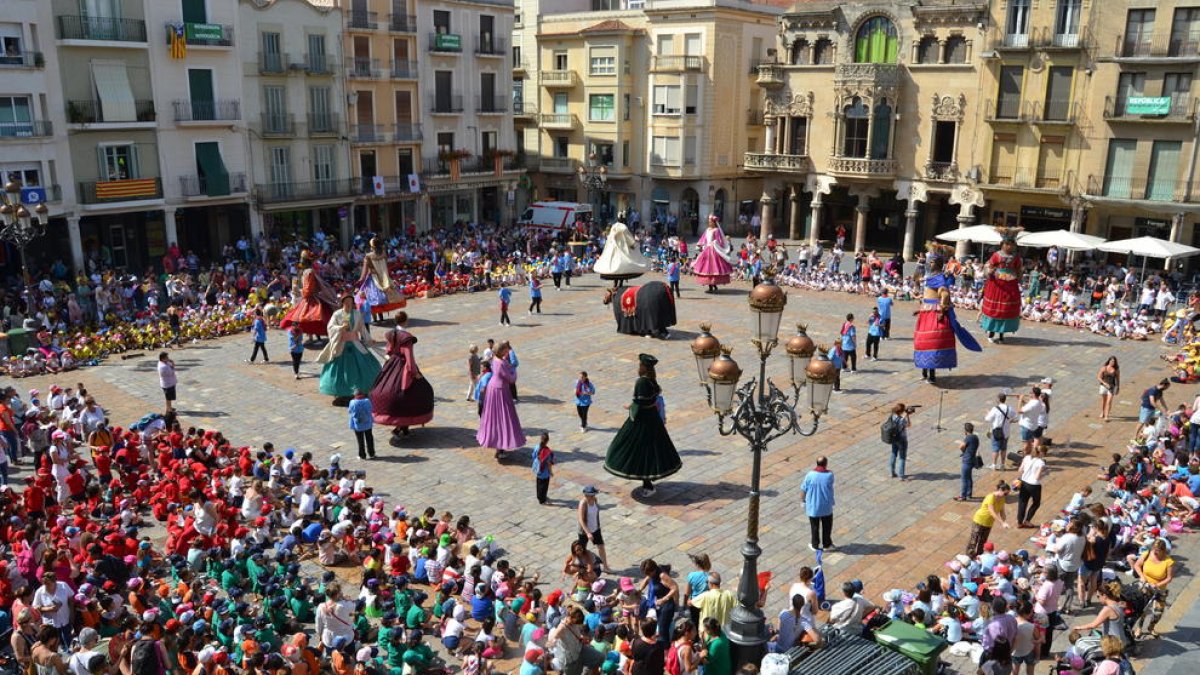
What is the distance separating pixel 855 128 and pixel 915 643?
37.1m

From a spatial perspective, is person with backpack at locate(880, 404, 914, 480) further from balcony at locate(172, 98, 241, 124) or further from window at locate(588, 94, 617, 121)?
window at locate(588, 94, 617, 121)

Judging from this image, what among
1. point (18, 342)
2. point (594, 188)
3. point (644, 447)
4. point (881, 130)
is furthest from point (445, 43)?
point (644, 447)

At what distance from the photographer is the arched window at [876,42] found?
43125mm

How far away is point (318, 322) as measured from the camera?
2569 cm

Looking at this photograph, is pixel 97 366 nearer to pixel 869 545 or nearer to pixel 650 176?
pixel 869 545

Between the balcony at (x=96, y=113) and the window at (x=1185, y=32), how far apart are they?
1464 inches

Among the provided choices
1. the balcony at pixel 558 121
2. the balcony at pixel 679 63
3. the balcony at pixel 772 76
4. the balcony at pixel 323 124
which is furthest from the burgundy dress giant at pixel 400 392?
the balcony at pixel 558 121

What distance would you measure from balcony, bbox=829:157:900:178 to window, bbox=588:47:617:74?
533 inches

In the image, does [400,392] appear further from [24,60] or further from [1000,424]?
[24,60]

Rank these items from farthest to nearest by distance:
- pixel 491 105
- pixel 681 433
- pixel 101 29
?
1. pixel 491 105
2. pixel 101 29
3. pixel 681 433

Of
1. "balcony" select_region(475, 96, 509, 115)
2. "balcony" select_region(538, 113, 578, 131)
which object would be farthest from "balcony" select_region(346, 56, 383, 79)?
"balcony" select_region(538, 113, 578, 131)

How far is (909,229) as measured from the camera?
44.0 metres

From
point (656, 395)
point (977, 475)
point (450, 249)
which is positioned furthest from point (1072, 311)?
point (450, 249)

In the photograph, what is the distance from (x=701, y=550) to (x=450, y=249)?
26.3 metres
